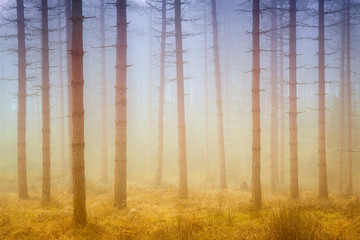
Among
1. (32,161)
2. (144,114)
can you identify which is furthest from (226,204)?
(144,114)

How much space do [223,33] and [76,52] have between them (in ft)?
74.0

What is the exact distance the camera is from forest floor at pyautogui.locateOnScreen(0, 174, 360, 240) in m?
5.57

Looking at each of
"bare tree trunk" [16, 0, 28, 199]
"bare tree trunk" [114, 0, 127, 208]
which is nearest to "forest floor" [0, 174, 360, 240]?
"bare tree trunk" [114, 0, 127, 208]

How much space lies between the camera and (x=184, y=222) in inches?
271

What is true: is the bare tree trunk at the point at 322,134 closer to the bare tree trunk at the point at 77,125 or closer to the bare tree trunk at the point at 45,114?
the bare tree trunk at the point at 77,125

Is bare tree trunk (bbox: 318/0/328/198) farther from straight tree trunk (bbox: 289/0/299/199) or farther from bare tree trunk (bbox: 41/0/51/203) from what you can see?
bare tree trunk (bbox: 41/0/51/203)

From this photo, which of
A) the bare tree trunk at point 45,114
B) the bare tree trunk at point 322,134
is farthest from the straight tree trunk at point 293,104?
the bare tree trunk at point 45,114

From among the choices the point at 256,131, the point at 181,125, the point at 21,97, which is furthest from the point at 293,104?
the point at 21,97

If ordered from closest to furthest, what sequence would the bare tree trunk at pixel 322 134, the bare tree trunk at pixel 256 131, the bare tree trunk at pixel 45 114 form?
1. the bare tree trunk at pixel 256 131
2. the bare tree trunk at pixel 45 114
3. the bare tree trunk at pixel 322 134

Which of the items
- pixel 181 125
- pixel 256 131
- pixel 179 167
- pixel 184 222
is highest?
pixel 181 125

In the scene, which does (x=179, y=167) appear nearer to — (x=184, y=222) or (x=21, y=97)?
(x=184, y=222)

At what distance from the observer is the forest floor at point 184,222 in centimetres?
557

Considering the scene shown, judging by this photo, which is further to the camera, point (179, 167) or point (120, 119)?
point (179, 167)

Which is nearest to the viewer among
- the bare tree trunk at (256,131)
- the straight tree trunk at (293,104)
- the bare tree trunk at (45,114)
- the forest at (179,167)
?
the forest at (179,167)
